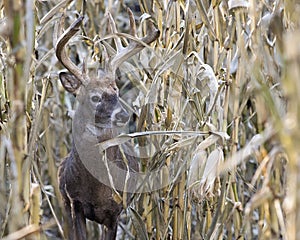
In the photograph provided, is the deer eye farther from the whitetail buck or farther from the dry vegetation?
the dry vegetation

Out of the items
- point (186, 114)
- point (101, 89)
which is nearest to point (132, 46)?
point (101, 89)

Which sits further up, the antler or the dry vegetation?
the antler

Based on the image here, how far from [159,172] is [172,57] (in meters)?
0.39

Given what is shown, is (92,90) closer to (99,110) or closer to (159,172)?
(99,110)

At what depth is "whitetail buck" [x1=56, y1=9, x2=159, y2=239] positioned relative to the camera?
1895 millimetres

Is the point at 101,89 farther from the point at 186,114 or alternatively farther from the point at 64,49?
the point at 186,114

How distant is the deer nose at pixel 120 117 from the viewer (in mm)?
1859

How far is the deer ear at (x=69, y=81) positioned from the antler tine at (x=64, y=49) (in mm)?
21

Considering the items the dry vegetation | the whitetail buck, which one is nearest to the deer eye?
the whitetail buck

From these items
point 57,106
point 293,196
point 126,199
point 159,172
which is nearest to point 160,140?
point 159,172

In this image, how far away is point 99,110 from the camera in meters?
1.90

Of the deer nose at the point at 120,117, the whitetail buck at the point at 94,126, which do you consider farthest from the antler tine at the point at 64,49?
the deer nose at the point at 120,117

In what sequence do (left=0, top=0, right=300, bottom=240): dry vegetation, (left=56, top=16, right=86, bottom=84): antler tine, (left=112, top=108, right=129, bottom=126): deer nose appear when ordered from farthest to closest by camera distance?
(left=112, top=108, right=129, bottom=126): deer nose, (left=56, top=16, right=86, bottom=84): antler tine, (left=0, top=0, right=300, bottom=240): dry vegetation

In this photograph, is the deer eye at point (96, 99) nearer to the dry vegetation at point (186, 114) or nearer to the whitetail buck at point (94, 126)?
the whitetail buck at point (94, 126)
